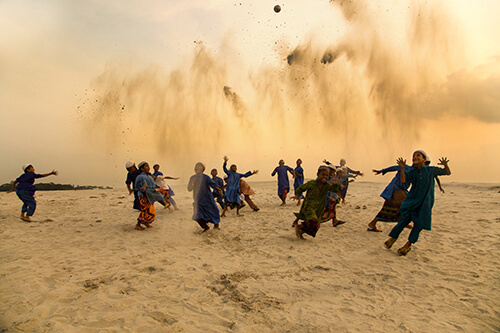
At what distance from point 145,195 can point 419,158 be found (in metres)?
7.47

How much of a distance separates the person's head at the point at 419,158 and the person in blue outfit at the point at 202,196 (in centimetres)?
487

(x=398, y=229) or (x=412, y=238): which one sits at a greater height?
(x=398, y=229)

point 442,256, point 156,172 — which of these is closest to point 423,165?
point 442,256

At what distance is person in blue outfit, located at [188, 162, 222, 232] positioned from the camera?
820 centimetres

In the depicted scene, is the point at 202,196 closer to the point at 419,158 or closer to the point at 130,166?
the point at 130,166

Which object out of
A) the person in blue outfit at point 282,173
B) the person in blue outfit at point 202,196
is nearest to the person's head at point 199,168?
the person in blue outfit at point 202,196

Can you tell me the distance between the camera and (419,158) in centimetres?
602

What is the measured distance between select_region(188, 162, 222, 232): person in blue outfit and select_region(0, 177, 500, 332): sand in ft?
1.63

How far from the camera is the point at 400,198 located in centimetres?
788

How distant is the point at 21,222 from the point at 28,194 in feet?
3.22

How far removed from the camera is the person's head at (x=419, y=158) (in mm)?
6009

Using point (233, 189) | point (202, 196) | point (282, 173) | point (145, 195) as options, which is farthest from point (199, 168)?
point (282, 173)

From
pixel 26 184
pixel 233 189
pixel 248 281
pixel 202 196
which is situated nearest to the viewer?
pixel 248 281

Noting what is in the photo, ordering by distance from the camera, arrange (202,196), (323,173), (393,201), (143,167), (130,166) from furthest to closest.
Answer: (130,166), (143,167), (202,196), (393,201), (323,173)
